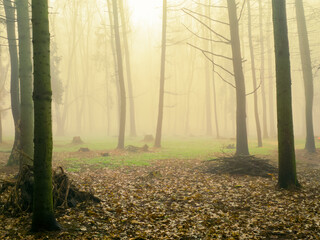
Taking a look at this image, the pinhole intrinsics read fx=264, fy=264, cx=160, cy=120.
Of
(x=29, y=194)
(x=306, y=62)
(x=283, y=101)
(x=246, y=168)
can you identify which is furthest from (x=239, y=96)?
(x=29, y=194)

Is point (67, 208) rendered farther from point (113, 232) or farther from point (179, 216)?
point (179, 216)

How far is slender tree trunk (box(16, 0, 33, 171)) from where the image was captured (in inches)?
384

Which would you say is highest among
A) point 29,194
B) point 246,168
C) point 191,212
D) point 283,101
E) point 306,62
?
point 306,62

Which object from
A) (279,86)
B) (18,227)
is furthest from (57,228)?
(279,86)

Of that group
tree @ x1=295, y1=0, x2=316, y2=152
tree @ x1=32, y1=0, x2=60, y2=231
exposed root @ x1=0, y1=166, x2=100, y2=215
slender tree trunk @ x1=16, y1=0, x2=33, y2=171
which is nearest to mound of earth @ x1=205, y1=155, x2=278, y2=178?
exposed root @ x1=0, y1=166, x2=100, y2=215

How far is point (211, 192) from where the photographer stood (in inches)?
319

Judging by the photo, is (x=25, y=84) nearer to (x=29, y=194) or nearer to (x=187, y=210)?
(x=29, y=194)

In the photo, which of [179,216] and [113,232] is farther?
[179,216]

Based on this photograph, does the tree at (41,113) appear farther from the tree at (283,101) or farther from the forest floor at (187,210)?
the tree at (283,101)

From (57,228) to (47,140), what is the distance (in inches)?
67.3

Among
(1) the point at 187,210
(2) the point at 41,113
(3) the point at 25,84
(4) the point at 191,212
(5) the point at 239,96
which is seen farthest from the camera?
(5) the point at 239,96

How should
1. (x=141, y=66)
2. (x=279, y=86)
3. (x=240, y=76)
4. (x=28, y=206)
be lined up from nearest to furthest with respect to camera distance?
(x=28, y=206) < (x=279, y=86) < (x=240, y=76) < (x=141, y=66)

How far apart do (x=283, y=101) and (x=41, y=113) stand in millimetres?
6306

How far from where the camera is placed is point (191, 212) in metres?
6.45
